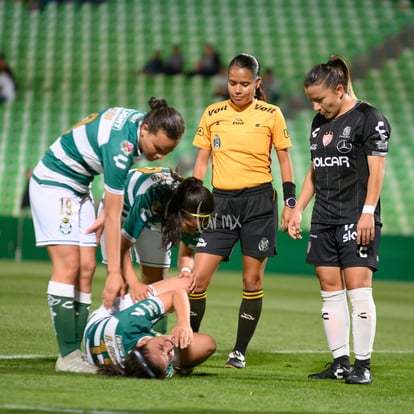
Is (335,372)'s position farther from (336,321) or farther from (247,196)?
(247,196)

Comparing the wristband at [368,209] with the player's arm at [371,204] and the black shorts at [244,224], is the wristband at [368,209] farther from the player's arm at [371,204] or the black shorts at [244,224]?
the black shorts at [244,224]

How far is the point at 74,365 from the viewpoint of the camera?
6242 mm

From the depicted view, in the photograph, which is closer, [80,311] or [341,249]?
[80,311]

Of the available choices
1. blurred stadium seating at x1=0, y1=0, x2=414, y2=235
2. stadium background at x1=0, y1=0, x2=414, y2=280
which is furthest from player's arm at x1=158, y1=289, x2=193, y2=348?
blurred stadium seating at x1=0, y1=0, x2=414, y2=235

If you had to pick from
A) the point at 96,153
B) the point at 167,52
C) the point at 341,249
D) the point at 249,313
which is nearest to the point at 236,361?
the point at 249,313

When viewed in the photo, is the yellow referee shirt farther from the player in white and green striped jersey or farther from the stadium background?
the stadium background

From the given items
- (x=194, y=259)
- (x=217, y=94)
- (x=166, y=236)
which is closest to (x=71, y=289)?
(x=166, y=236)

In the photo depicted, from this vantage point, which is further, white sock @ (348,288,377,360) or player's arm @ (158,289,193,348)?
white sock @ (348,288,377,360)

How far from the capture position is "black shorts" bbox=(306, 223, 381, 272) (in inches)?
259

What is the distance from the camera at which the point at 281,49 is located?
25422 mm

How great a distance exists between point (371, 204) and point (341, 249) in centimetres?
40

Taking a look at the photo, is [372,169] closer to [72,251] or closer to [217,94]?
[72,251]

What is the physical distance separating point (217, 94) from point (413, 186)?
17.4ft

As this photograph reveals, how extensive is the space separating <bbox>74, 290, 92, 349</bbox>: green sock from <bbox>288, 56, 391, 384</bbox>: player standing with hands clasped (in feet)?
5.07
